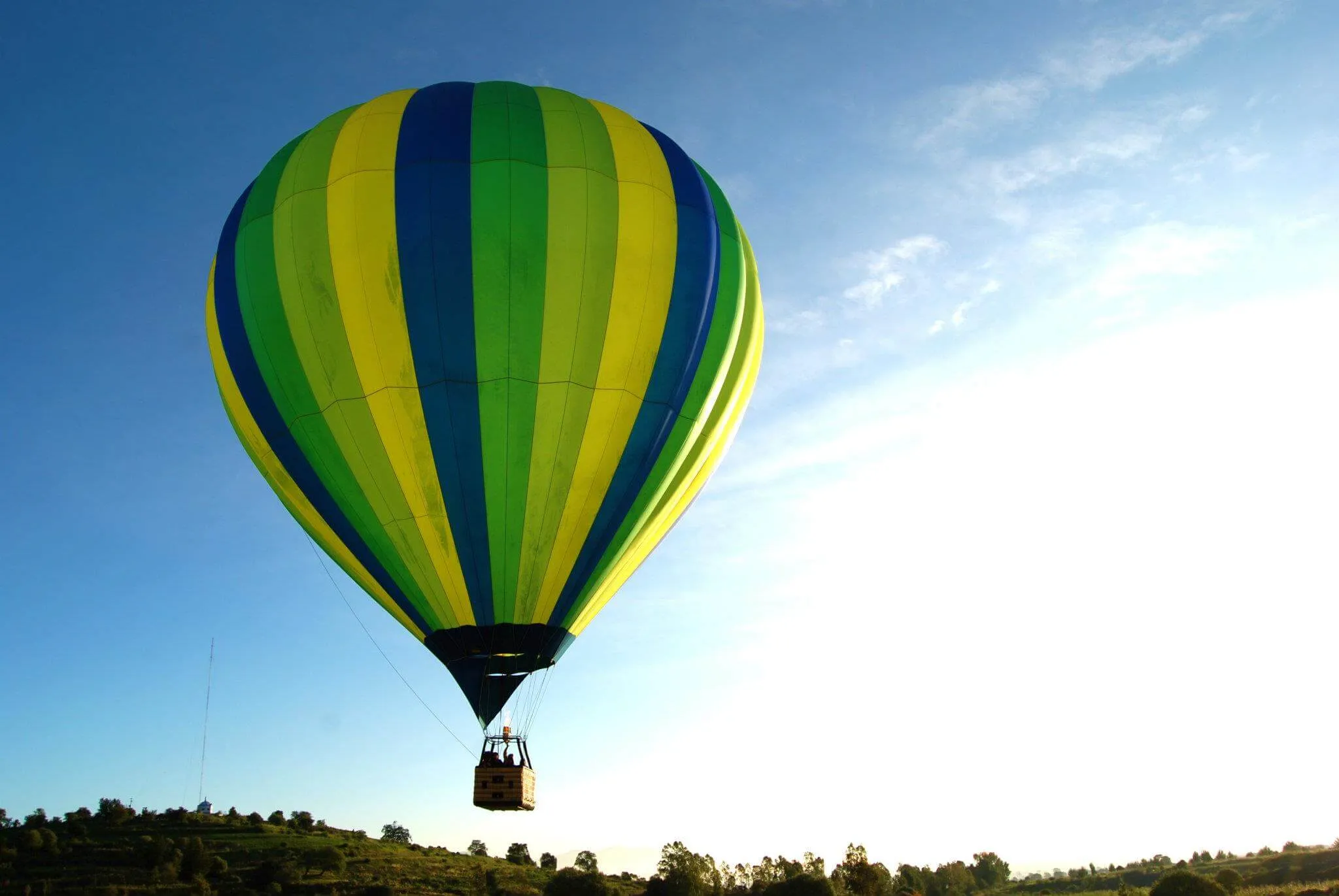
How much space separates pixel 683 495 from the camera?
21.8 meters

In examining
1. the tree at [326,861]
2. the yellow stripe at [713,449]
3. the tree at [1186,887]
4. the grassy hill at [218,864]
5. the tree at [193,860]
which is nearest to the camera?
the yellow stripe at [713,449]

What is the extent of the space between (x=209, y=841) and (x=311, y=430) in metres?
51.9

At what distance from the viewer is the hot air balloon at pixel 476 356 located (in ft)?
59.2

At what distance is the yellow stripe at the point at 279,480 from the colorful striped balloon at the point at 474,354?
0.11 meters

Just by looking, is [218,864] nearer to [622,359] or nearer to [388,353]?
[388,353]

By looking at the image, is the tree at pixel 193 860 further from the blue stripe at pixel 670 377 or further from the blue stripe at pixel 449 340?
the blue stripe at pixel 670 377

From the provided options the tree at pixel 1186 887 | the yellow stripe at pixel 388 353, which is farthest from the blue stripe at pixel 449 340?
the tree at pixel 1186 887

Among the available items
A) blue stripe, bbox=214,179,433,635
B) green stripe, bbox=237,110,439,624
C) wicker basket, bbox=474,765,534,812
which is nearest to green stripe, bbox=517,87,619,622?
green stripe, bbox=237,110,439,624

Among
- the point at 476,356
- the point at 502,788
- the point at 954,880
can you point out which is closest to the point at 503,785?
the point at 502,788

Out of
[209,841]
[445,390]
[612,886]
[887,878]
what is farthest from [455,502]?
[209,841]

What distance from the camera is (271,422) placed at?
64.0 ft

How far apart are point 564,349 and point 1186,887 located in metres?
27.3

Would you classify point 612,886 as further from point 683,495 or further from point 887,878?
point 683,495

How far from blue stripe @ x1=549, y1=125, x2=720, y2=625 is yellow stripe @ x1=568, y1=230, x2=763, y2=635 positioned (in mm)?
971
